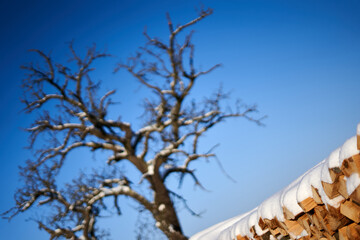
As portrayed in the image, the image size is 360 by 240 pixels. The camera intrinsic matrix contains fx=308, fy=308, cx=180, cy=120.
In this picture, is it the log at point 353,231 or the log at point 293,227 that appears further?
the log at point 293,227

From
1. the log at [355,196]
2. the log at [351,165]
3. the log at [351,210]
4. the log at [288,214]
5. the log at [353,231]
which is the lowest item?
the log at [353,231]

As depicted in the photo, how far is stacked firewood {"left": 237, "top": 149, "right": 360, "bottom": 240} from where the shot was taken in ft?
6.49

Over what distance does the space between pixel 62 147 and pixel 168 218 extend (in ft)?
12.0

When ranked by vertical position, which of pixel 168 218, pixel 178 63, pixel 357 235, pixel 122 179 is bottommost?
pixel 357 235

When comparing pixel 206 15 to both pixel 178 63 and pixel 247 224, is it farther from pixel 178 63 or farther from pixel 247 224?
pixel 247 224

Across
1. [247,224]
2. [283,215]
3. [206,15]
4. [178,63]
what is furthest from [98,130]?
[283,215]

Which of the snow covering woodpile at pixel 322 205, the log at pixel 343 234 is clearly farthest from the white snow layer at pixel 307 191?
the log at pixel 343 234

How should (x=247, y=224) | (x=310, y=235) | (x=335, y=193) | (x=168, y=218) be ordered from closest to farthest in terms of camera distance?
(x=335, y=193) < (x=310, y=235) < (x=247, y=224) < (x=168, y=218)

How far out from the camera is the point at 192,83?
923 cm

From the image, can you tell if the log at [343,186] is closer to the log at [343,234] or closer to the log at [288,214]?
the log at [343,234]

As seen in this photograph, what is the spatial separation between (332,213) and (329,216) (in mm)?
41

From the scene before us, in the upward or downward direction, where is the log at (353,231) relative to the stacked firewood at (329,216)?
downward

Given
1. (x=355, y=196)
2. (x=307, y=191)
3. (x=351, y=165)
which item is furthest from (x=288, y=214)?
(x=351, y=165)

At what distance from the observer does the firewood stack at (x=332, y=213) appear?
1.94 meters
